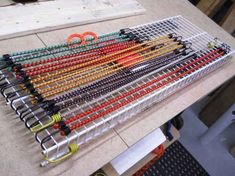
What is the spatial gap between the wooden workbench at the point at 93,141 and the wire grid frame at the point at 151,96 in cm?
2

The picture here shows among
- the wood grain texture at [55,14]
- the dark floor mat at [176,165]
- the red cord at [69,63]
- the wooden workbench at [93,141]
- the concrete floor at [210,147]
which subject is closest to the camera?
the wooden workbench at [93,141]

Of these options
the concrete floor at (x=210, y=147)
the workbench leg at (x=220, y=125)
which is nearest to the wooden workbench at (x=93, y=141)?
the workbench leg at (x=220, y=125)

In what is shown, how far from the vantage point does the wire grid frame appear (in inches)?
29.4

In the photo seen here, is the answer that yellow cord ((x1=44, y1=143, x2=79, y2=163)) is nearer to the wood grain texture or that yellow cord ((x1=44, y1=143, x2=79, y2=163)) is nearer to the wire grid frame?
the wire grid frame

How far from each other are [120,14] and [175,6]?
0.47 m

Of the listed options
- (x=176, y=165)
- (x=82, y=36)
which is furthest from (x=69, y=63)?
(x=176, y=165)

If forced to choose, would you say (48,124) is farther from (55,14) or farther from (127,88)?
(55,14)

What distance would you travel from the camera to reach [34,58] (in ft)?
2.88

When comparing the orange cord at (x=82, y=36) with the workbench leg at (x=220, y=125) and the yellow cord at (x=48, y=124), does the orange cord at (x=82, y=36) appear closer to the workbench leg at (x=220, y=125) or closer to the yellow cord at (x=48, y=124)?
the yellow cord at (x=48, y=124)

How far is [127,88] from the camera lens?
953 mm

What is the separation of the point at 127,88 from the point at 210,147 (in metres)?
1.42

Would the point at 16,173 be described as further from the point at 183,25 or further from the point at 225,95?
the point at 225,95

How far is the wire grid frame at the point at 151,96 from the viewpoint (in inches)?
Result: 29.4

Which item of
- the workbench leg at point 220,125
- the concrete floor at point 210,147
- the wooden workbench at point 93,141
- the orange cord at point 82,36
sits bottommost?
the concrete floor at point 210,147
